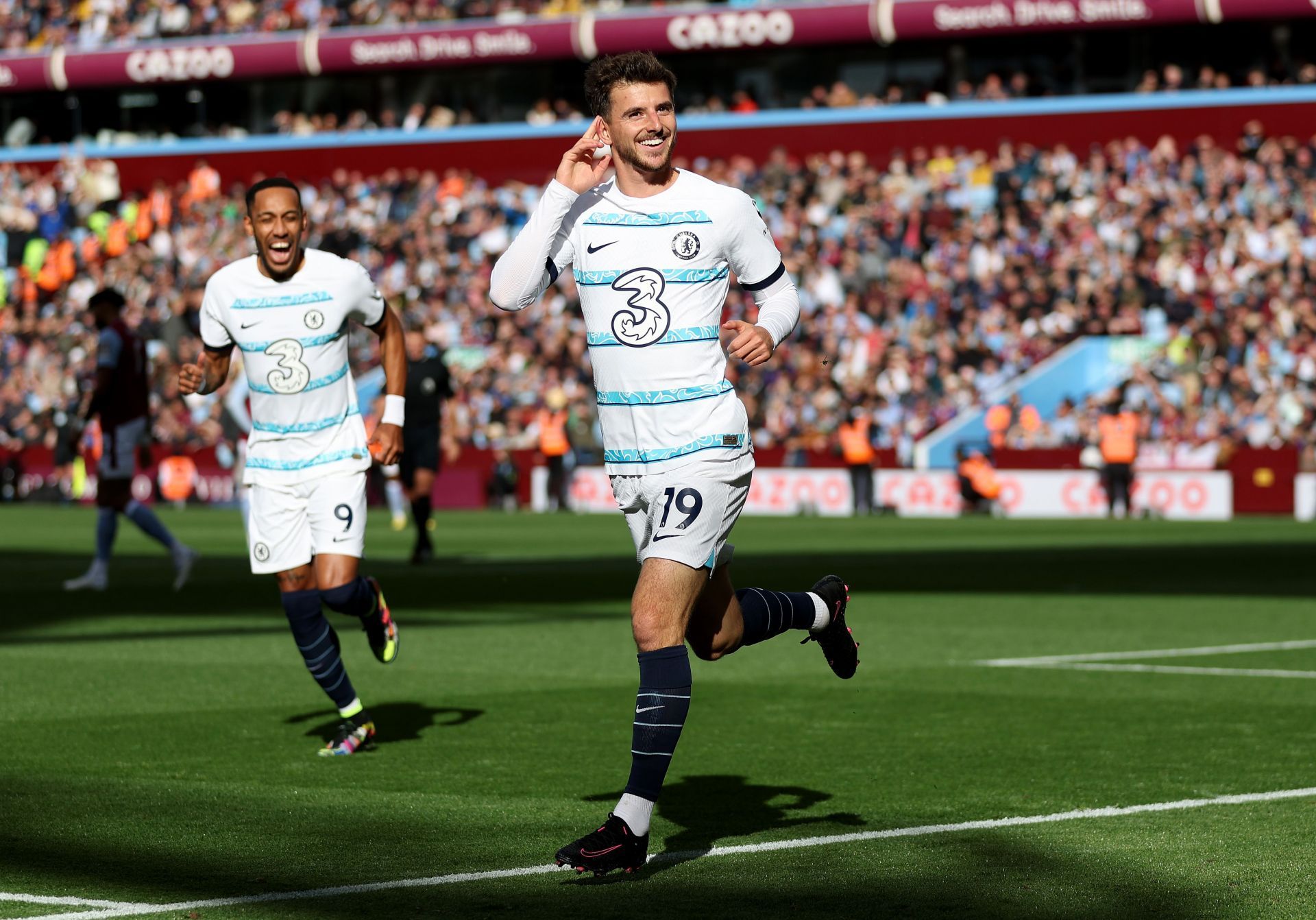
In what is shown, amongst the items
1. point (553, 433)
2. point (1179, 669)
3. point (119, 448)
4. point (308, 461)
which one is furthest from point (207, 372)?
point (553, 433)

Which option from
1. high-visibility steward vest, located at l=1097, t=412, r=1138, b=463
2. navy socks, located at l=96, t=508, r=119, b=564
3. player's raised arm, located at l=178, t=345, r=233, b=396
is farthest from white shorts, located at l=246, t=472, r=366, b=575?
high-visibility steward vest, located at l=1097, t=412, r=1138, b=463

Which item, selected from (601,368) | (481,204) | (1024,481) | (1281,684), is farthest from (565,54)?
(601,368)

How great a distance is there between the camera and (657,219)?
645cm

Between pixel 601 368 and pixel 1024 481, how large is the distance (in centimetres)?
2945

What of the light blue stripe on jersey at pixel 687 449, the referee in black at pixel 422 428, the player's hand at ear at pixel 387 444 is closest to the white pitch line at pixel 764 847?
the light blue stripe on jersey at pixel 687 449

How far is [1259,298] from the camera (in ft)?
117

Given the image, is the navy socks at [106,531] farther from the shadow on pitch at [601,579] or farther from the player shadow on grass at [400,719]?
the player shadow on grass at [400,719]

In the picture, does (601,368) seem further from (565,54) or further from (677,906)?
(565,54)

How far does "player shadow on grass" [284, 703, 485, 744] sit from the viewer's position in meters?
9.53

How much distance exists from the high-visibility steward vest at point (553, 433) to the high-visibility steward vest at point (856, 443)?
4.93 m

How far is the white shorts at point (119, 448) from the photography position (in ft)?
58.2

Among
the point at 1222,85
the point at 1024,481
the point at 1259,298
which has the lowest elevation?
the point at 1024,481

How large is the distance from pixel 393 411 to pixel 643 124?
3063mm

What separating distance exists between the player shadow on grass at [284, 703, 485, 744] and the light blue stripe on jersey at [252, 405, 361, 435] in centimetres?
140
